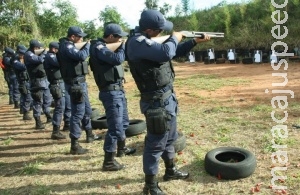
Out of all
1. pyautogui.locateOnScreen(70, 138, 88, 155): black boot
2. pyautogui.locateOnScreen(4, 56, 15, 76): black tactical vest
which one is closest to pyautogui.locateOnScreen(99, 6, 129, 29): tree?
pyautogui.locateOnScreen(4, 56, 15, 76): black tactical vest

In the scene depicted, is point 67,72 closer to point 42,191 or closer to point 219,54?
point 42,191

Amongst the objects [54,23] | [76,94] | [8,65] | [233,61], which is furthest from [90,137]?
[54,23]

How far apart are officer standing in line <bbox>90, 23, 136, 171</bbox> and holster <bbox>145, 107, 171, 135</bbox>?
1123mm

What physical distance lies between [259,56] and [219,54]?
4.32 m

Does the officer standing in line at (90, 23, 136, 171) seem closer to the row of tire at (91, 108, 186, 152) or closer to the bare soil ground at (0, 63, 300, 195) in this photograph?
the bare soil ground at (0, 63, 300, 195)

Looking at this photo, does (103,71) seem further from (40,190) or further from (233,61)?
(233,61)

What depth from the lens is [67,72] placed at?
5371 millimetres

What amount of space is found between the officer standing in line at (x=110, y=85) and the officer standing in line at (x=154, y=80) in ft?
3.08

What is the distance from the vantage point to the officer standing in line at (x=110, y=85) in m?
4.41

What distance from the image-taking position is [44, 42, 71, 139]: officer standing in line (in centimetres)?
633

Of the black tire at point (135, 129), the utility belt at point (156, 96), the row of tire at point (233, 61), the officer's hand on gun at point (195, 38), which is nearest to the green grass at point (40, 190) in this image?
the utility belt at point (156, 96)

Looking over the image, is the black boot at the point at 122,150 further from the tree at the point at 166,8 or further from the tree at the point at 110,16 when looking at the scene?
the tree at the point at 166,8

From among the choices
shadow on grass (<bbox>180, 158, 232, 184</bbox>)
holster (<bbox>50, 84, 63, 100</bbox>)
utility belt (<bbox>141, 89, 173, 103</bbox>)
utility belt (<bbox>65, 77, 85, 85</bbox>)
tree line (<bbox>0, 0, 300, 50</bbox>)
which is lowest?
shadow on grass (<bbox>180, 158, 232, 184</bbox>)

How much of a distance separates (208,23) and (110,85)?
85.7 feet
